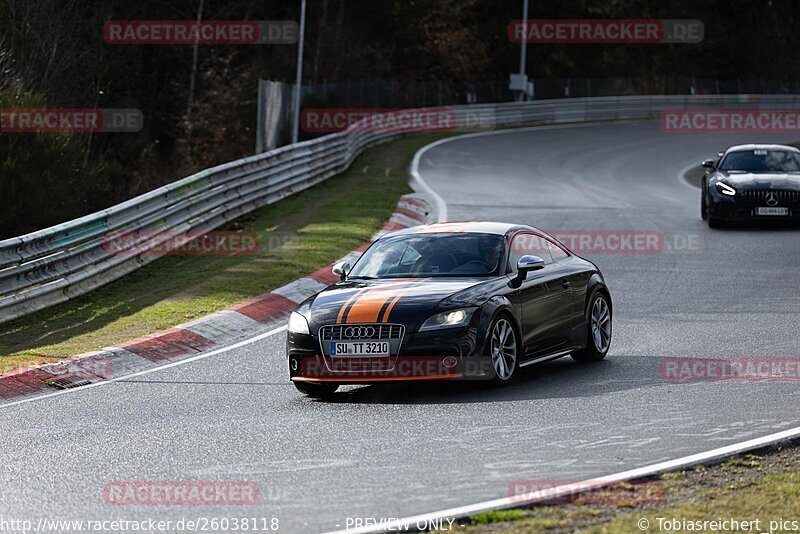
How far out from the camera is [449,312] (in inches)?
428

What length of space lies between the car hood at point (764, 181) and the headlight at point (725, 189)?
6 cm

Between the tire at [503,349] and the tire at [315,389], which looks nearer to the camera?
the tire at [503,349]

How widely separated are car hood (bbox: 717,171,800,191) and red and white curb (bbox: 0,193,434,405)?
29.8 ft

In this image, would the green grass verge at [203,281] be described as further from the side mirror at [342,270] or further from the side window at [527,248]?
the side window at [527,248]

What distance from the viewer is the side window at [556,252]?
42.0 ft

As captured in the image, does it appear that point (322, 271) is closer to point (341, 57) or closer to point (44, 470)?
point (44, 470)

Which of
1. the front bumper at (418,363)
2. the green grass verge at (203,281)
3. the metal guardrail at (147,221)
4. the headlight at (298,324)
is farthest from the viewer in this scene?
the metal guardrail at (147,221)

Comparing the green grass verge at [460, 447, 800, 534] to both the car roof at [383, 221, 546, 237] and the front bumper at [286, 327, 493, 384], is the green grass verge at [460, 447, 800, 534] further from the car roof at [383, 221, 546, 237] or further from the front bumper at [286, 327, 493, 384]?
the car roof at [383, 221, 546, 237]

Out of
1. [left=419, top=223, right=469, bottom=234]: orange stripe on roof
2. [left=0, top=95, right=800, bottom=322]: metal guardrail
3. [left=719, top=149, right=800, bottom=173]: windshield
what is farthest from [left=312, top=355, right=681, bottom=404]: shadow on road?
[left=719, top=149, right=800, bottom=173]: windshield

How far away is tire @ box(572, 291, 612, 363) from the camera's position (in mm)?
12680

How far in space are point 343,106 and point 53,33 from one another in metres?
20.2

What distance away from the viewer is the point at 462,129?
175 feet

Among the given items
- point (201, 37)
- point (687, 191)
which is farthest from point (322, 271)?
point (201, 37)

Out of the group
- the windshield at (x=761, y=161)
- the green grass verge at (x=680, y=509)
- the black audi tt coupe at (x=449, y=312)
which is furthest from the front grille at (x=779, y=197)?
the green grass verge at (x=680, y=509)
